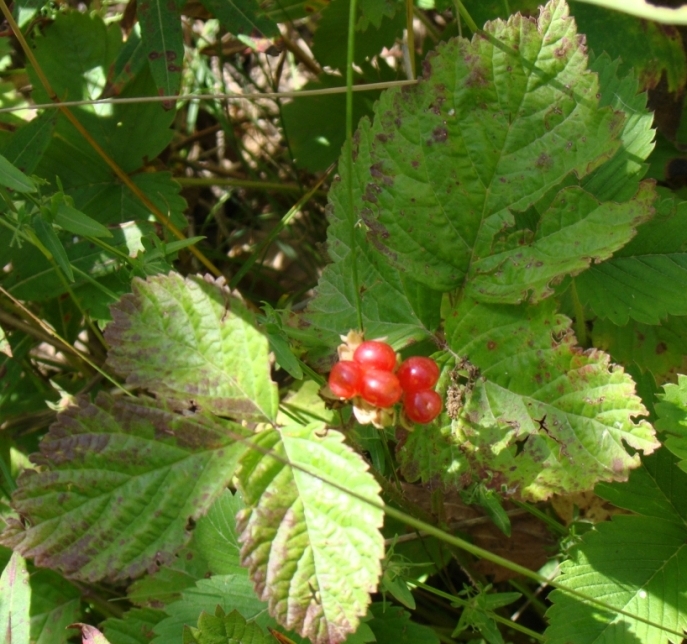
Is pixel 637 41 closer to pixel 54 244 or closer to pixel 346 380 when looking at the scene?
pixel 346 380

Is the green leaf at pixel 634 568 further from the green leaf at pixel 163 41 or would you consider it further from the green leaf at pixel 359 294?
the green leaf at pixel 163 41

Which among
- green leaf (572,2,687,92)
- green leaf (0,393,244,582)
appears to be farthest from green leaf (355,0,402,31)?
green leaf (0,393,244,582)

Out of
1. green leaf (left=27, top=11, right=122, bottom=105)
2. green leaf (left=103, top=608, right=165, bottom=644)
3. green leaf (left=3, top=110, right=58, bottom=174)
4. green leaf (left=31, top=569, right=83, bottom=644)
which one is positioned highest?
green leaf (left=27, top=11, right=122, bottom=105)

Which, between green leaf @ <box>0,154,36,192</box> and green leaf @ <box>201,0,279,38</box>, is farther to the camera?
green leaf @ <box>201,0,279,38</box>

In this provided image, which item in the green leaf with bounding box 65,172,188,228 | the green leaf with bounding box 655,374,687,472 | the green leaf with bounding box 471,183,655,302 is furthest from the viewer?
the green leaf with bounding box 65,172,188,228

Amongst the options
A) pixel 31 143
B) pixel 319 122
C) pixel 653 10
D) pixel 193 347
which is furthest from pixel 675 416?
pixel 31 143

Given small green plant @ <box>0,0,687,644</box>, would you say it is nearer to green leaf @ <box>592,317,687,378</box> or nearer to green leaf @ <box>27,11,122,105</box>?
green leaf @ <box>592,317,687,378</box>
